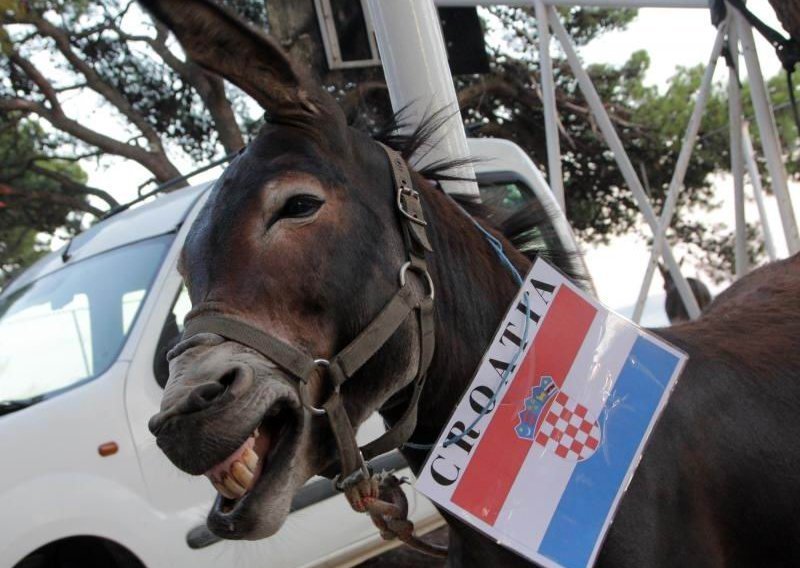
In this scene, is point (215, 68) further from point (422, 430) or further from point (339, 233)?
point (422, 430)

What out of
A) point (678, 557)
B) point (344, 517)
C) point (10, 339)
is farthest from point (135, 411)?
point (678, 557)

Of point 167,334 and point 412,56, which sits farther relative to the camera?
point 167,334

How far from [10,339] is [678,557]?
336 cm

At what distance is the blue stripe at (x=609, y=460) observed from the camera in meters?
1.56

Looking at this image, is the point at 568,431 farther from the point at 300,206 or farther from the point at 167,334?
the point at 167,334

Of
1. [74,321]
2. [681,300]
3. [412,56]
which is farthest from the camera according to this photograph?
[681,300]

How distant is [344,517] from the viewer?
12.5 ft

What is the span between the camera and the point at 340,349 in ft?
4.76

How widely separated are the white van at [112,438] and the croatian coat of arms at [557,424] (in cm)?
139

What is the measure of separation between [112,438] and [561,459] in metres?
2.34

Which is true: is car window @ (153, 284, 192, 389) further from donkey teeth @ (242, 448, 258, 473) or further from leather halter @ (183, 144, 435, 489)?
donkey teeth @ (242, 448, 258, 473)

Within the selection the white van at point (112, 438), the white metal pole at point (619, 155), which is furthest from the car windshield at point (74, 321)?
the white metal pole at point (619, 155)

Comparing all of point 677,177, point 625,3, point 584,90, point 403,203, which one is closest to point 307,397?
point 403,203

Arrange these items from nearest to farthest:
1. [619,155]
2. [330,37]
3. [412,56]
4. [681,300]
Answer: [412,56]
[330,37]
[619,155]
[681,300]
